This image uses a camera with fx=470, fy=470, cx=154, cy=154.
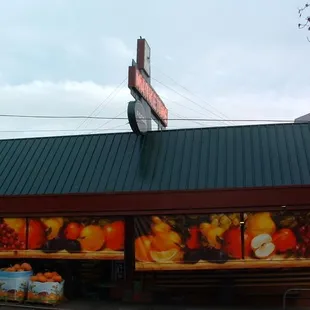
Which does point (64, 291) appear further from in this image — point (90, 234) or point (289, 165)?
point (289, 165)

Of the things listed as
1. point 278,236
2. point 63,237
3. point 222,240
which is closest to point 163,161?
point 222,240

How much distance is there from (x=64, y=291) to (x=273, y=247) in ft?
19.0

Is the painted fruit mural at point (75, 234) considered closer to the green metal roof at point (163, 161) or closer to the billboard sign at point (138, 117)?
the green metal roof at point (163, 161)

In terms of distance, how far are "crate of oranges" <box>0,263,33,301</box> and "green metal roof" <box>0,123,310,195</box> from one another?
7.82ft

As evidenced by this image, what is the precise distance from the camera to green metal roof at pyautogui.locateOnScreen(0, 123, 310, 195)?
12867 mm

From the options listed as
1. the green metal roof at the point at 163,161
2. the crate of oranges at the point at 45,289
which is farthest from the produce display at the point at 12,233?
the crate of oranges at the point at 45,289

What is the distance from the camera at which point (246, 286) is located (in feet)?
41.1

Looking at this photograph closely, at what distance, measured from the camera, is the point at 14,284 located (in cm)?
1243

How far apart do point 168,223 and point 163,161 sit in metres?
2.24

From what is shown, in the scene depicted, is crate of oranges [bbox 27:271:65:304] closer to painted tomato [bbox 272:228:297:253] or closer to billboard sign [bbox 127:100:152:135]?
billboard sign [bbox 127:100:152:135]

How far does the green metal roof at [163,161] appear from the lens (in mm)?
12867

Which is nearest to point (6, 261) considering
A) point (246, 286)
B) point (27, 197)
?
point (27, 197)

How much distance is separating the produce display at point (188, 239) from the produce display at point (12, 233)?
3418mm

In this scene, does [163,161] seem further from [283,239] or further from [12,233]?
[12,233]
